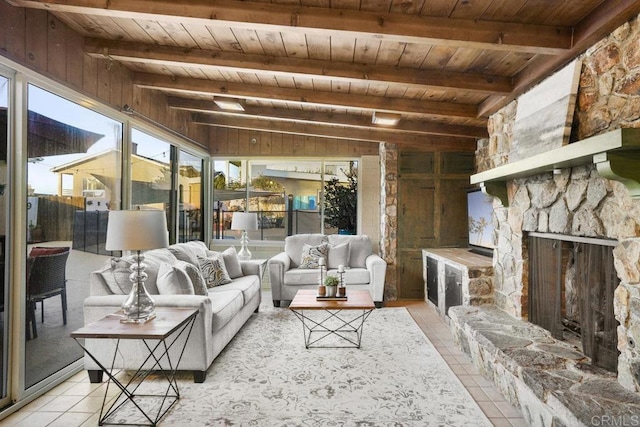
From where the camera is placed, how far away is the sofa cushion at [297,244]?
572cm

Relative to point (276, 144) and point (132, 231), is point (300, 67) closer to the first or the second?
point (132, 231)

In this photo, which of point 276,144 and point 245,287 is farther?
point 276,144

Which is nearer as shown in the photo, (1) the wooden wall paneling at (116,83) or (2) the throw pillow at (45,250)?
(2) the throw pillow at (45,250)

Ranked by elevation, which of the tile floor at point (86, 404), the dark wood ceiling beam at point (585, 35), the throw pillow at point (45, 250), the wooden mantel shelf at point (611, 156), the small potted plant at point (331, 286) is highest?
the dark wood ceiling beam at point (585, 35)

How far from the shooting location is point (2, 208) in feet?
8.30

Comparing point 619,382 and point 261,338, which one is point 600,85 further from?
point 261,338

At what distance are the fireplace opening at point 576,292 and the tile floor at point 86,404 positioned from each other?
0.62 metres

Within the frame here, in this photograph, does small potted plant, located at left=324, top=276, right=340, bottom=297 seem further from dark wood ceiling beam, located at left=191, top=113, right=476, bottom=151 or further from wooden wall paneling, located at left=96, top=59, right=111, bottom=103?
wooden wall paneling, located at left=96, top=59, right=111, bottom=103

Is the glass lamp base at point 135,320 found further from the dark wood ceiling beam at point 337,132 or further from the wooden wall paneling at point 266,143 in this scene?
the wooden wall paneling at point 266,143

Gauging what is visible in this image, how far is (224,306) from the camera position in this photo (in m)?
3.36

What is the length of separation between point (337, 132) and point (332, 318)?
281 cm

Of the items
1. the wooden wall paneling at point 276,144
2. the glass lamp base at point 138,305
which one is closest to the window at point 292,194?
the wooden wall paneling at point 276,144

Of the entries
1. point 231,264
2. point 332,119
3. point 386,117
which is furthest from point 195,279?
point 332,119

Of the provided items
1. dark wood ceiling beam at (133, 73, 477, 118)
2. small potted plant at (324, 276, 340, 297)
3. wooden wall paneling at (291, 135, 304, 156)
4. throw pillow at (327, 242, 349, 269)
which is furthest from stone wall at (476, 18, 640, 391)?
wooden wall paneling at (291, 135, 304, 156)
